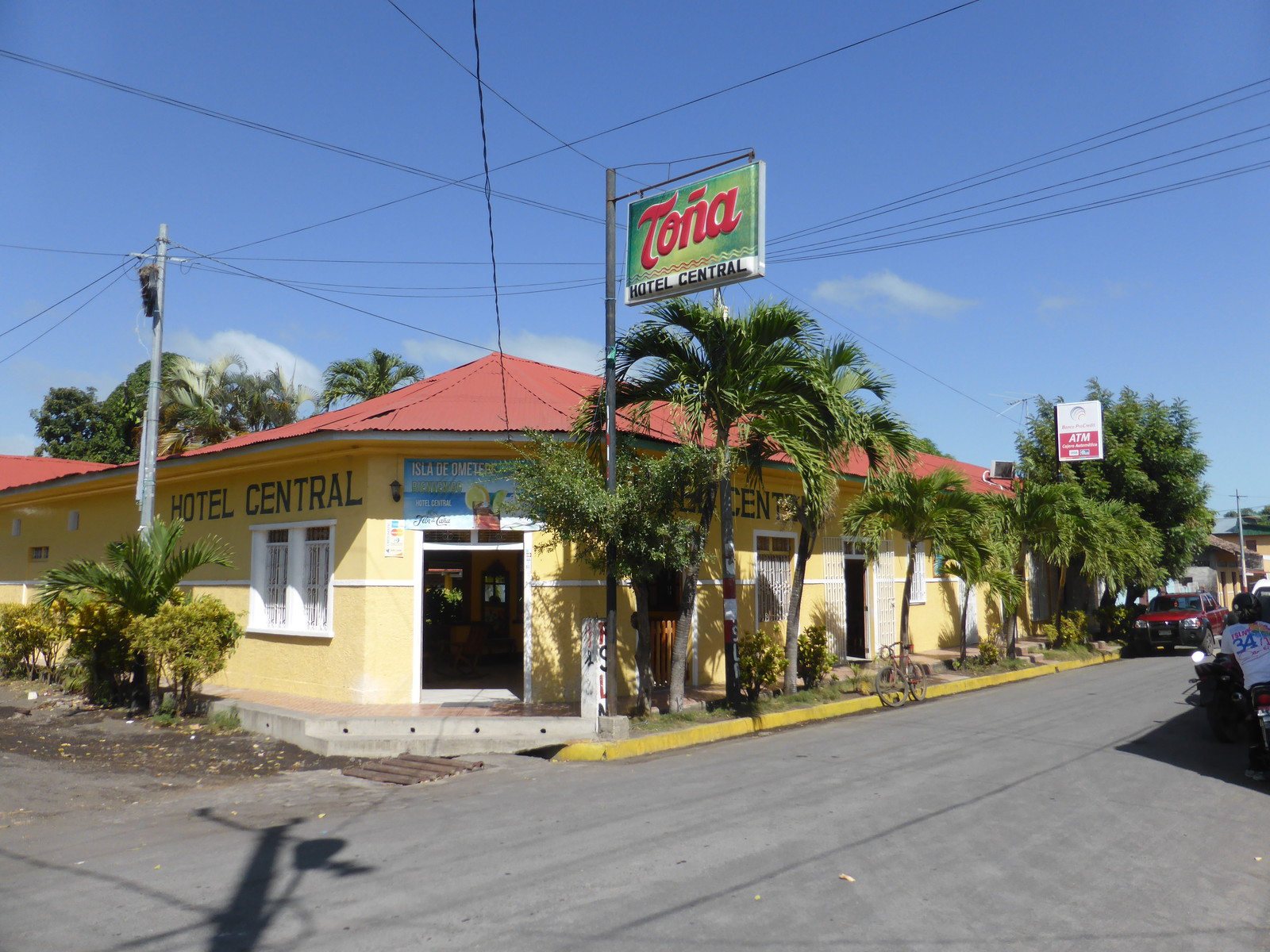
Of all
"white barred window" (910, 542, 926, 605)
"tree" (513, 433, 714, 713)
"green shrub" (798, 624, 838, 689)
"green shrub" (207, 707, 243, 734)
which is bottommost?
"green shrub" (207, 707, 243, 734)

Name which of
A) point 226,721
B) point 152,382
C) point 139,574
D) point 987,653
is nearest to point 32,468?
point 152,382

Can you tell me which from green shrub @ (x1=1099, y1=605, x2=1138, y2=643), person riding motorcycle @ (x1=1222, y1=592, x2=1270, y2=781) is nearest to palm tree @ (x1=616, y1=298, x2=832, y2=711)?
person riding motorcycle @ (x1=1222, y1=592, x2=1270, y2=781)

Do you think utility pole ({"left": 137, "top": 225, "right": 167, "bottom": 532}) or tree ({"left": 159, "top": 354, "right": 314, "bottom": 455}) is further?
tree ({"left": 159, "top": 354, "right": 314, "bottom": 455})

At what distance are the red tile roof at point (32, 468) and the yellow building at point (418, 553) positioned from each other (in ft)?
31.4

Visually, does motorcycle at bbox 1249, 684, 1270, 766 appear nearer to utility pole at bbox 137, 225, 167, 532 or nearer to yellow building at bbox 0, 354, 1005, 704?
yellow building at bbox 0, 354, 1005, 704

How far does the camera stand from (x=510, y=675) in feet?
48.9

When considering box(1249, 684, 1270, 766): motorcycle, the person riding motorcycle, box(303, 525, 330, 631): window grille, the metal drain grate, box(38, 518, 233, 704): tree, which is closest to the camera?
box(1249, 684, 1270, 766): motorcycle

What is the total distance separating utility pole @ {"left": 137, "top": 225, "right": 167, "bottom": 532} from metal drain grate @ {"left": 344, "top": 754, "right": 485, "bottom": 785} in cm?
598

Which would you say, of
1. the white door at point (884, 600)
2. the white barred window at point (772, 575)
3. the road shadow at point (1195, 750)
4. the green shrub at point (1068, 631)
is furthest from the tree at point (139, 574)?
the green shrub at point (1068, 631)

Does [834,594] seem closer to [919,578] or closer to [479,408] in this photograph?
Result: [919,578]

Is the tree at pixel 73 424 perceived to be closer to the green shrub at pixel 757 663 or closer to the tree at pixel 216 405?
the tree at pixel 216 405

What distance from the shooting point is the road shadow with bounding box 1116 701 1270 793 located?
8.79 metres

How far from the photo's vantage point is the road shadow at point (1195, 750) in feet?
28.8

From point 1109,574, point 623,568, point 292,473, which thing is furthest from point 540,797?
point 1109,574
